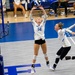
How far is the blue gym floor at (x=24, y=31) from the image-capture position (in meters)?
12.3

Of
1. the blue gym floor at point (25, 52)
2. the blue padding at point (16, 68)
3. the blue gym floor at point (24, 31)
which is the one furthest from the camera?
the blue gym floor at point (24, 31)

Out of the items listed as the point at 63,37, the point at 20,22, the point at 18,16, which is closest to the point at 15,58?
the point at 63,37

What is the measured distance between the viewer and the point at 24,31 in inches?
537

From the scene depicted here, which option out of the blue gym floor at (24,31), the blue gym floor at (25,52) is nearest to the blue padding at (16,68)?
the blue gym floor at (25,52)

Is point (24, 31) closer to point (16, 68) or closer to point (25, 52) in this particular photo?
point (25, 52)

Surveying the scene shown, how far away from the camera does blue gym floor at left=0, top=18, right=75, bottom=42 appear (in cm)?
1229

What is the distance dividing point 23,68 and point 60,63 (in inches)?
53.7

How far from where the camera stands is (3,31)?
42.2 ft

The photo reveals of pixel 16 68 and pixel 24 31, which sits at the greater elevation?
pixel 24 31

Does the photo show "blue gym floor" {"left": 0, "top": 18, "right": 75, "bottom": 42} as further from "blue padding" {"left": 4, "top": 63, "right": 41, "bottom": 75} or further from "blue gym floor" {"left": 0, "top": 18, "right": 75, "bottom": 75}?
"blue padding" {"left": 4, "top": 63, "right": 41, "bottom": 75}

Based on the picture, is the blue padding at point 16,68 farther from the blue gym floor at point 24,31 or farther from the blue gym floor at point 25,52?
the blue gym floor at point 24,31

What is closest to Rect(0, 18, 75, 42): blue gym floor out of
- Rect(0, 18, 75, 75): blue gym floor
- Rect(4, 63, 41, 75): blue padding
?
Rect(0, 18, 75, 75): blue gym floor

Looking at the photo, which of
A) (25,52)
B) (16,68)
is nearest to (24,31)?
(25,52)

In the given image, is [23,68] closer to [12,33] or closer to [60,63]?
[60,63]
